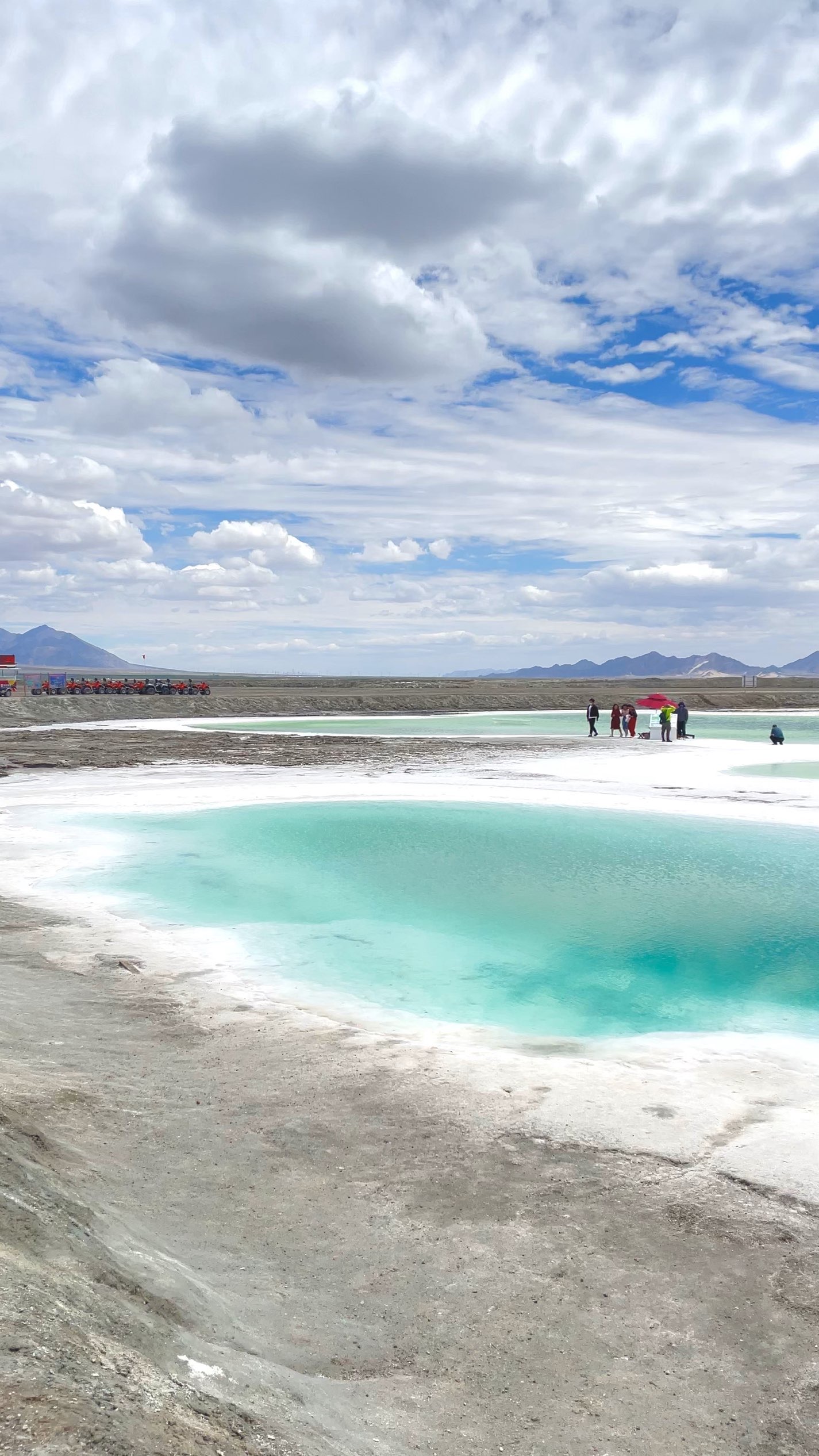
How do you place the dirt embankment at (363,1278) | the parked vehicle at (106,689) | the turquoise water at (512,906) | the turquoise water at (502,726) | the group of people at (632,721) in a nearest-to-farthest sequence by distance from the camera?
the dirt embankment at (363,1278), the turquoise water at (512,906), the group of people at (632,721), the turquoise water at (502,726), the parked vehicle at (106,689)

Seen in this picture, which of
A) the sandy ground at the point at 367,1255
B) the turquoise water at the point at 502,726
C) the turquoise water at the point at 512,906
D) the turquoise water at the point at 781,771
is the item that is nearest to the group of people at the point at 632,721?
the turquoise water at the point at 502,726

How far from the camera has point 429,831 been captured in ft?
68.6

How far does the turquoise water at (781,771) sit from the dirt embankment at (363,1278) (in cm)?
2321

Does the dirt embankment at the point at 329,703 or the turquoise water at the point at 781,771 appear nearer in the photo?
the turquoise water at the point at 781,771

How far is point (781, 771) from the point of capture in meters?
30.0

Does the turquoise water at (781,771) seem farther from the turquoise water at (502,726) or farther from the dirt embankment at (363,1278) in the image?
the dirt embankment at (363,1278)

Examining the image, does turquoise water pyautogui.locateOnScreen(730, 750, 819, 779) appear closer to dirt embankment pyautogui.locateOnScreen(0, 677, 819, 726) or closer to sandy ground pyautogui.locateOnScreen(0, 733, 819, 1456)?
sandy ground pyautogui.locateOnScreen(0, 733, 819, 1456)

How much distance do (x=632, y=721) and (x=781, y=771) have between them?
14007mm

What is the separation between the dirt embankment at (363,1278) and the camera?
3.66 metres

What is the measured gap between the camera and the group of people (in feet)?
134

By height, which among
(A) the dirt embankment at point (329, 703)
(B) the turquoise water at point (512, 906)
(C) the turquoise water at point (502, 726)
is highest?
(A) the dirt embankment at point (329, 703)

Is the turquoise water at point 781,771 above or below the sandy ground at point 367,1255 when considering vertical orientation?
above

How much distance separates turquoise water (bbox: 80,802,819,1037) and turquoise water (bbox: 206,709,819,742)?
24218 mm

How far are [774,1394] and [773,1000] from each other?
688 centimetres
